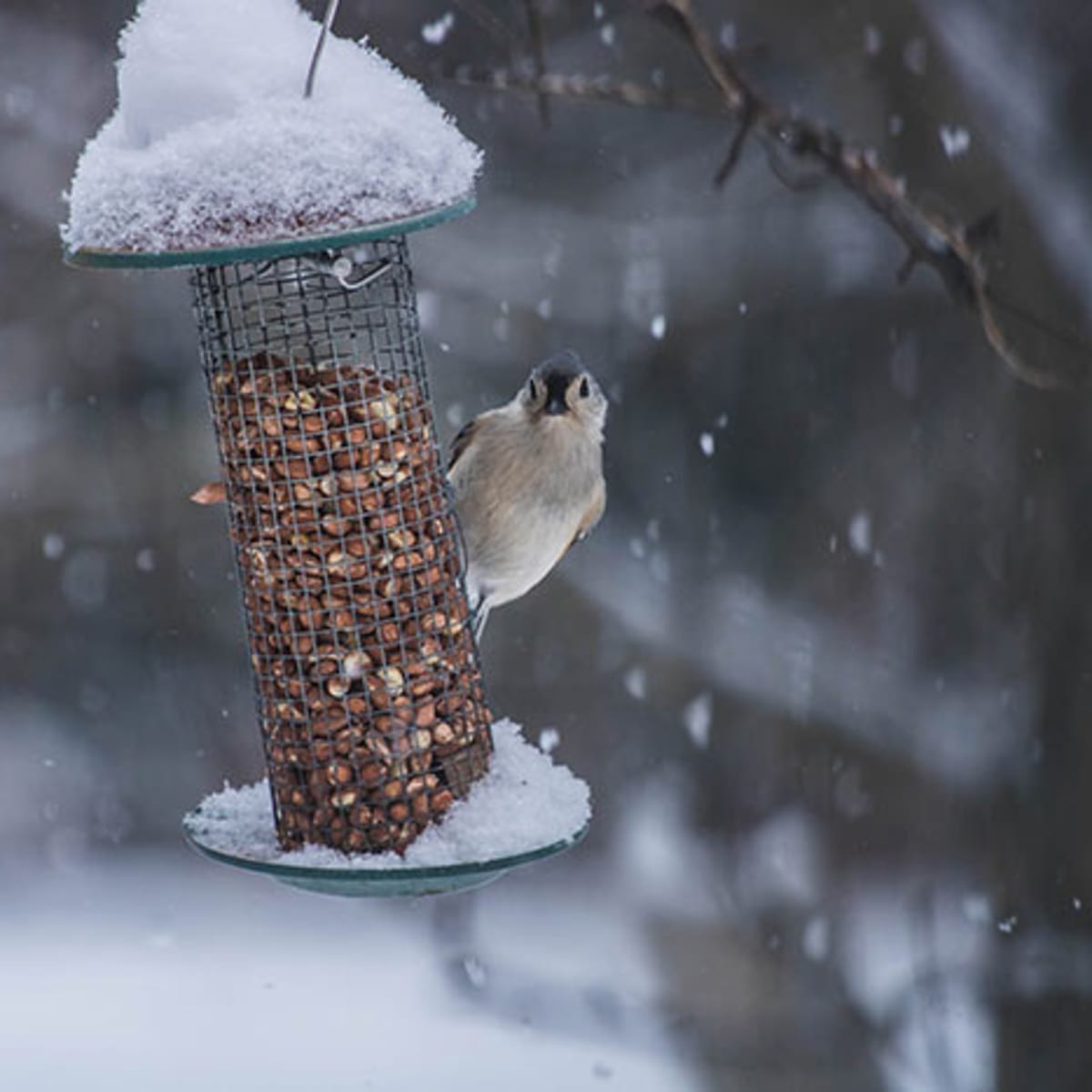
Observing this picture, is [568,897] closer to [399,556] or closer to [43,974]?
[43,974]

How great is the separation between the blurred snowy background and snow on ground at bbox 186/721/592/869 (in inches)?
141

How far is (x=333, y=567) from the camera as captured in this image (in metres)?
3.56

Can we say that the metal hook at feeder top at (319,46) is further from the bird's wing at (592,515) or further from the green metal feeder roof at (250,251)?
the bird's wing at (592,515)

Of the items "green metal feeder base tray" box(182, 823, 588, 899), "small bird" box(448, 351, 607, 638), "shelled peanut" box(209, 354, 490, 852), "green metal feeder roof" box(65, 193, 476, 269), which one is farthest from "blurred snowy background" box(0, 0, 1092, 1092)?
"green metal feeder roof" box(65, 193, 476, 269)

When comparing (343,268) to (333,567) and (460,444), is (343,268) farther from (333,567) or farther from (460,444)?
(460,444)

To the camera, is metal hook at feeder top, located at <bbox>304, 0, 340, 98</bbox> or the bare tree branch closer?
metal hook at feeder top, located at <bbox>304, 0, 340, 98</bbox>

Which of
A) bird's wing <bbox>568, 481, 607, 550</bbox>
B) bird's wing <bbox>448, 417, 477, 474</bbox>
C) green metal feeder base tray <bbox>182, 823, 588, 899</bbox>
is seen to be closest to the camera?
green metal feeder base tray <bbox>182, 823, 588, 899</bbox>

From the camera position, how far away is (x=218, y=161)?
2.98 meters

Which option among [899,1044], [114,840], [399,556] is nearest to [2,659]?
[114,840]

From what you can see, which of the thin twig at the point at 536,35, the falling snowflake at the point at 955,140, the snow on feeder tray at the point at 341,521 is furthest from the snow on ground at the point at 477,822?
the falling snowflake at the point at 955,140

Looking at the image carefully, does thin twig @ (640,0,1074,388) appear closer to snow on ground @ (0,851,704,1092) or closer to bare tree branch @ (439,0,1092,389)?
bare tree branch @ (439,0,1092,389)

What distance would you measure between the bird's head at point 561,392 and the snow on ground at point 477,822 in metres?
0.75

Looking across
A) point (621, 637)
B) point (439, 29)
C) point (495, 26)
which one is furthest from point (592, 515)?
point (621, 637)

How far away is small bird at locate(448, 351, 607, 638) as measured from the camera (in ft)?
13.8
